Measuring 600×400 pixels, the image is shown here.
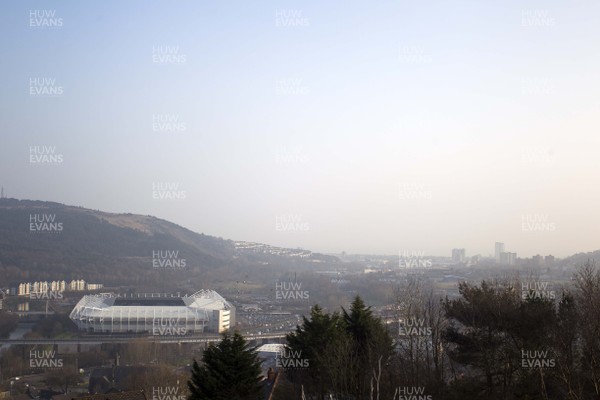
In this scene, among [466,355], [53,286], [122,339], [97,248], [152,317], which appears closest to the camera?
[466,355]

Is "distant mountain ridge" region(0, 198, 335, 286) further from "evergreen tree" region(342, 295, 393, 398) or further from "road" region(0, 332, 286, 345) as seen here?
"evergreen tree" region(342, 295, 393, 398)

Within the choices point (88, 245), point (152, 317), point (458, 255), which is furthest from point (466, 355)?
point (458, 255)

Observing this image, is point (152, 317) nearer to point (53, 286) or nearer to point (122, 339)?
point (122, 339)

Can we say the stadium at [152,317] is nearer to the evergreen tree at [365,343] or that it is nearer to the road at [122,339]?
the road at [122,339]

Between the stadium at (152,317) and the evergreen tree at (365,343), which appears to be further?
the stadium at (152,317)

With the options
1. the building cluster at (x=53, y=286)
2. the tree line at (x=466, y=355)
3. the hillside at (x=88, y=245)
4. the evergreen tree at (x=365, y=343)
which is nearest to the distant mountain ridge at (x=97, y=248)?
the hillside at (x=88, y=245)

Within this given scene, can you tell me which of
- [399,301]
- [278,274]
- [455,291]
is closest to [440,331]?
[399,301]

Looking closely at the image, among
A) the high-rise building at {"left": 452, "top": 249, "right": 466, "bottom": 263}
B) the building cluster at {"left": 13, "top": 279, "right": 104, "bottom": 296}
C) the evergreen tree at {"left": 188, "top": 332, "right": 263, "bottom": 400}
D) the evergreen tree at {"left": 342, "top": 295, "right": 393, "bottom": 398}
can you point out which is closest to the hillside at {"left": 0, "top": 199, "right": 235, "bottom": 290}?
the building cluster at {"left": 13, "top": 279, "right": 104, "bottom": 296}
